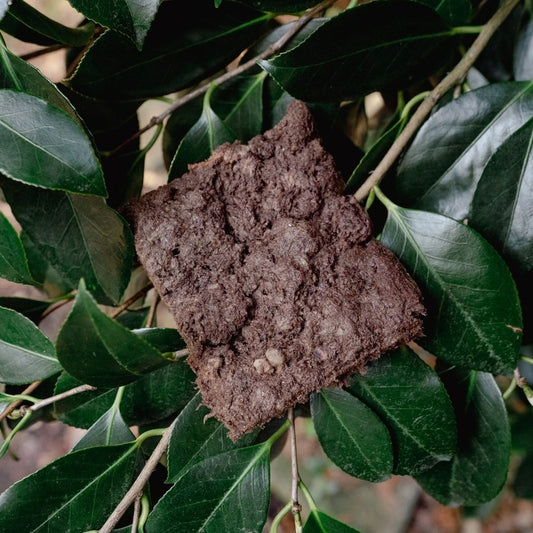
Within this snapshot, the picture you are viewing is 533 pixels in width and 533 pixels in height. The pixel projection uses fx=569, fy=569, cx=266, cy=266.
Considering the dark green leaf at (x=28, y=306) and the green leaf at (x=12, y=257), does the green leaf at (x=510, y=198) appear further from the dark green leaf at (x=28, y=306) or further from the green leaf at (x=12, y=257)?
the dark green leaf at (x=28, y=306)

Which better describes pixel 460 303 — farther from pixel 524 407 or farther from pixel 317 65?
pixel 524 407

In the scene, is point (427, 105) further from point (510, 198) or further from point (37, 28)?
point (37, 28)

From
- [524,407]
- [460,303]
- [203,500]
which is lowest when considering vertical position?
[524,407]

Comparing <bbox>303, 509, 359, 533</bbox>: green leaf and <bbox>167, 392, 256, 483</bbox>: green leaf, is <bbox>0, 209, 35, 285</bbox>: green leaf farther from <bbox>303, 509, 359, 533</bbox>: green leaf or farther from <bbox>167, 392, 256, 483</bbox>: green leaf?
<bbox>303, 509, 359, 533</bbox>: green leaf

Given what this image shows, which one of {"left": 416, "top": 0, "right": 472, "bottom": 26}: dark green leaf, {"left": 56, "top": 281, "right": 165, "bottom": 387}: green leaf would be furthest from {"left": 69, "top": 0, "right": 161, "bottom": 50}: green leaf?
{"left": 416, "top": 0, "right": 472, "bottom": 26}: dark green leaf

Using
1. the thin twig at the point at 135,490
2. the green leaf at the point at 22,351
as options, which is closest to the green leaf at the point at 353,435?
the thin twig at the point at 135,490

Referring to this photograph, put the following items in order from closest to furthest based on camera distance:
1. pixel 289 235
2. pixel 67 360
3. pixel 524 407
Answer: pixel 67 360, pixel 289 235, pixel 524 407

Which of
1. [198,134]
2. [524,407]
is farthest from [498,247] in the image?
[524,407]
